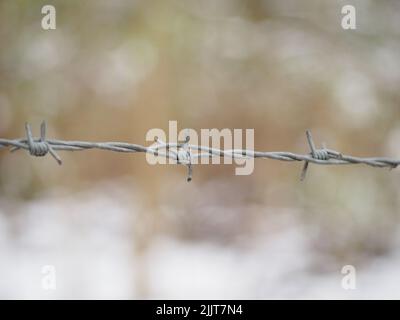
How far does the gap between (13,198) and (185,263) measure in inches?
57.1

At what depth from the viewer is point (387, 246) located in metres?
4.13

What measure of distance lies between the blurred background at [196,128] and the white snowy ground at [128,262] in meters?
0.01

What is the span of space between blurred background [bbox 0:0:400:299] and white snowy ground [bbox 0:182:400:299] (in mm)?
14

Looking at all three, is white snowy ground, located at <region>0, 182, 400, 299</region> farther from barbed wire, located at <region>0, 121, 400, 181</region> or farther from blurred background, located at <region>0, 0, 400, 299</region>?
barbed wire, located at <region>0, 121, 400, 181</region>

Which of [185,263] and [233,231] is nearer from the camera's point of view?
[185,263]

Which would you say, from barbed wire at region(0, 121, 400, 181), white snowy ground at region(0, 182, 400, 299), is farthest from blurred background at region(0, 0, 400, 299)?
barbed wire at region(0, 121, 400, 181)

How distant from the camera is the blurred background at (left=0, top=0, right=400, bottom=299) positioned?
3.84 m

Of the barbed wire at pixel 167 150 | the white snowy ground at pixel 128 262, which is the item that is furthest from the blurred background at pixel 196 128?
the barbed wire at pixel 167 150

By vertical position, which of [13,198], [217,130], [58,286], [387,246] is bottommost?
[58,286]

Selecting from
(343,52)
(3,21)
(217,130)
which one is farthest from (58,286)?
(343,52)

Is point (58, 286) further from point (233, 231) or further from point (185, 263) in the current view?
point (233, 231)

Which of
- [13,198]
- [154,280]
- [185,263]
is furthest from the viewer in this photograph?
[13,198]

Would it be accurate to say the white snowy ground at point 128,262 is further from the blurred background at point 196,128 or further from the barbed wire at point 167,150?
the barbed wire at point 167,150

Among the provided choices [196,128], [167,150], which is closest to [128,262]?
[196,128]
